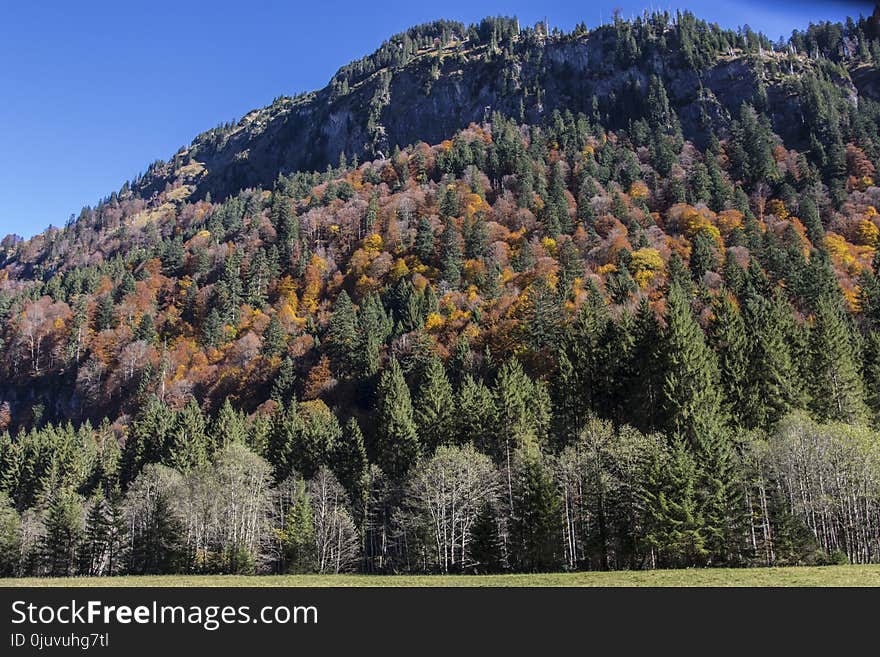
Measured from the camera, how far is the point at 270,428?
84000mm

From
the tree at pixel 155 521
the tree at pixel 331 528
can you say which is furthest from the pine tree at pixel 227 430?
the tree at pixel 331 528

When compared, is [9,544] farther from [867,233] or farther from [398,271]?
[867,233]

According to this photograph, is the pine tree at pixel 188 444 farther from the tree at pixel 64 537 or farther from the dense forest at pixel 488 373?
the tree at pixel 64 537

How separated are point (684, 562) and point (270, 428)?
5788 centimetres

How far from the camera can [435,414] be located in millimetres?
73062

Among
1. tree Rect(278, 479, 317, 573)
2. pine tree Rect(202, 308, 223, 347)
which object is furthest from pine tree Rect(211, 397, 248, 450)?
pine tree Rect(202, 308, 223, 347)

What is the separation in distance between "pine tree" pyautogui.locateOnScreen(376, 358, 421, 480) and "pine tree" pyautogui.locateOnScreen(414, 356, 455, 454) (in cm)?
124

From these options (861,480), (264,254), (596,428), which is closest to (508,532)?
(596,428)

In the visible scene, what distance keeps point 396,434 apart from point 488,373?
27725mm

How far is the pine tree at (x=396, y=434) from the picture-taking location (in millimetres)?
68688

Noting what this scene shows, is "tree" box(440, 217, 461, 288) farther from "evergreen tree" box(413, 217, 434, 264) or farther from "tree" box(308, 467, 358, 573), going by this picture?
"tree" box(308, 467, 358, 573)

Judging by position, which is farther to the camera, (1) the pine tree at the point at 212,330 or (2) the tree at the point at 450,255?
(1) the pine tree at the point at 212,330

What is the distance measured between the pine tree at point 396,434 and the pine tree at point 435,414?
1.24 metres
